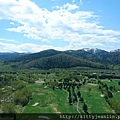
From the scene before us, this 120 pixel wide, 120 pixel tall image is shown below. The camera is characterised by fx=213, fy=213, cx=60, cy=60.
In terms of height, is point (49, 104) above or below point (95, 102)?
below

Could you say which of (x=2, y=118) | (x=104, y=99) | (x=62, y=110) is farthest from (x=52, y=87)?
(x=2, y=118)

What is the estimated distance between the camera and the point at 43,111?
87938 millimetres

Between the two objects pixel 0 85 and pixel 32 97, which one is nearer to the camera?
pixel 32 97

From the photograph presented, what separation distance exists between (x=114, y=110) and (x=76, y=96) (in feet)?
92.0

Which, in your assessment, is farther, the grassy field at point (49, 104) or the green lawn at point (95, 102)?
the green lawn at point (95, 102)

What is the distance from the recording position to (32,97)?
376 feet

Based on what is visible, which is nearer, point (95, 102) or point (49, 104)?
point (49, 104)

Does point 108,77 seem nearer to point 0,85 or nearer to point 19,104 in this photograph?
point 0,85

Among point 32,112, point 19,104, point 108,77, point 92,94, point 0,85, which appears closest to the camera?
point 32,112

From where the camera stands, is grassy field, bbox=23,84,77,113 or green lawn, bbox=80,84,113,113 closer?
grassy field, bbox=23,84,77,113

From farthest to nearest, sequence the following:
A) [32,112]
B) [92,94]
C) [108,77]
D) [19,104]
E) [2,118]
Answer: [108,77] → [92,94] → [19,104] → [32,112] → [2,118]

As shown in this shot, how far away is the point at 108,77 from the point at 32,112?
4815 inches

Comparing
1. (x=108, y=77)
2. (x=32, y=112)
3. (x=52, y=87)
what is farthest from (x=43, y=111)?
(x=108, y=77)

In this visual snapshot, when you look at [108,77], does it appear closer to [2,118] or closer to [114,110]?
[114,110]
